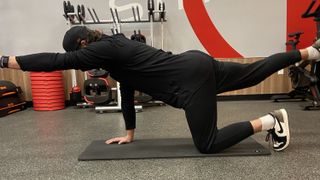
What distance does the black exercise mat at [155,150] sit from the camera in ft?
7.18

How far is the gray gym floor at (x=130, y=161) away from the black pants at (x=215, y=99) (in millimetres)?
136

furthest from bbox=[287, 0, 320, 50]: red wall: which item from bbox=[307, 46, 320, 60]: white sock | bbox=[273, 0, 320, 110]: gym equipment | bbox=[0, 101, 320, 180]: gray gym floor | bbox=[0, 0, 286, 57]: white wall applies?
bbox=[307, 46, 320, 60]: white sock

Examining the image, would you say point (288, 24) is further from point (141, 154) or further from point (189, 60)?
point (141, 154)

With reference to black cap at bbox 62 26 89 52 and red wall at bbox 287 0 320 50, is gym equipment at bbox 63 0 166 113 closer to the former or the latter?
red wall at bbox 287 0 320 50

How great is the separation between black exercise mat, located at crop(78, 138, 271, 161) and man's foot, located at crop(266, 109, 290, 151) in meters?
0.10

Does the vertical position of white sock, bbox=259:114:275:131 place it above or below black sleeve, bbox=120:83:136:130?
below

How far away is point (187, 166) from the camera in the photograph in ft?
6.57

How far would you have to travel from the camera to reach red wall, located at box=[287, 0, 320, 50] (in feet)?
16.3

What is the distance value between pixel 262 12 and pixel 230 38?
2.20ft

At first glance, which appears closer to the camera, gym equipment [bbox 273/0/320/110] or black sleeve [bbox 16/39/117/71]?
black sleeve [bbox 16/39/117/71]

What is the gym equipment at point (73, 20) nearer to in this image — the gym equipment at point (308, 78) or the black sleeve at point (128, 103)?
the black sleeve at point (128, 103)

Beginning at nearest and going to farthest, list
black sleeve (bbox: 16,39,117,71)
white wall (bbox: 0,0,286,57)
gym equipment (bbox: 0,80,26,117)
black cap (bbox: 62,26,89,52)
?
1. black sleeve (bbox: 16,39,117,71)
2. black cap (bbox: 62,26,89,52)
3. gym equipment (bbox: 0,80,26,117)
4. white wall (bbox: 0,0,286,57)

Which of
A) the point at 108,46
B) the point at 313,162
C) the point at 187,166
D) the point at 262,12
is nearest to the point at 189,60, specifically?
the point at 108,46

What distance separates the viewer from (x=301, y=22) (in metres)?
4.98
